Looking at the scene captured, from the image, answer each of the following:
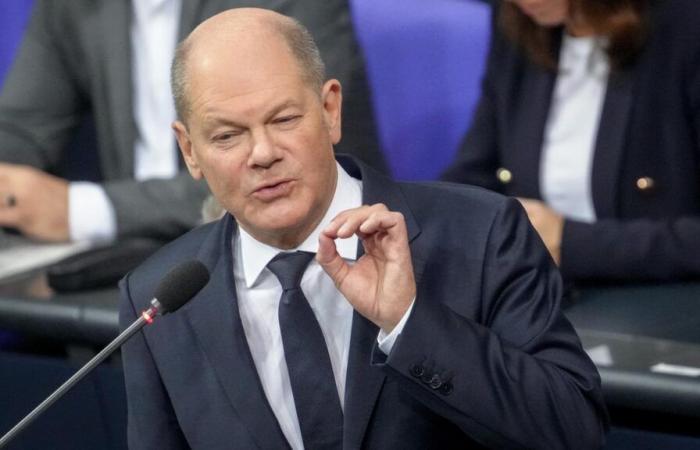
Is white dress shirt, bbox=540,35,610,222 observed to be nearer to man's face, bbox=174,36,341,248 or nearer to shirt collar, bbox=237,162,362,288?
shirt collar, bbox=237,162,362,288

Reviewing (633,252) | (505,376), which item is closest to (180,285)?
(505,376)

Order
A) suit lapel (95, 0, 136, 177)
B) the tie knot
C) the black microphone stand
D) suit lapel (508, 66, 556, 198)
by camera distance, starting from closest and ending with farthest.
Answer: the black microphone stand
the tie knot
suit lapel (508, 66, 556, 198)
suit lapel (95, 0, 136, 177)

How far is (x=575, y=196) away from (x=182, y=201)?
778 mm

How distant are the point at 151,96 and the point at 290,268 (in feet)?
5.06

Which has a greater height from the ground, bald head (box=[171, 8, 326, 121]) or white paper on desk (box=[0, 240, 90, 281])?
bald head (box=[171, 8, 326, 121])

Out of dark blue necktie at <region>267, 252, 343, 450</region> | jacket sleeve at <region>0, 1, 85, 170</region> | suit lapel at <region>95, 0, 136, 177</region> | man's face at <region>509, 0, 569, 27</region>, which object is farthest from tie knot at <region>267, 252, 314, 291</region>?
jacket sleeve at <region>0, 1, 85, 170</region>

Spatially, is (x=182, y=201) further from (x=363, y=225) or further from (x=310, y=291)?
(x=363, y=225)

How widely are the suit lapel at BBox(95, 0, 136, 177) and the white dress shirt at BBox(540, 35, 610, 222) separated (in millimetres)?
924

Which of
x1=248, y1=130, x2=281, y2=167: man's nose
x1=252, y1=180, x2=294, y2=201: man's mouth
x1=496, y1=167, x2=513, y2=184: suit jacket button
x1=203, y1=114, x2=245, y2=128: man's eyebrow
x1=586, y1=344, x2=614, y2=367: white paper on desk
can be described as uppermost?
x1=203, y1=114, x2=245, y2=128: man's eyebrow

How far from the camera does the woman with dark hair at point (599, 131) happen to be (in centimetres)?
251

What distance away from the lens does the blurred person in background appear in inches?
115

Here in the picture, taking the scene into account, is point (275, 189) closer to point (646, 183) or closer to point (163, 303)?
point (163, 303)

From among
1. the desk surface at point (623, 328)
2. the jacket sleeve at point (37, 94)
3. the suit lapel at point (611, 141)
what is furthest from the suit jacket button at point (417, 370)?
the jacket sleeve at point (37, 94)

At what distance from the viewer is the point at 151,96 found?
3152mm
